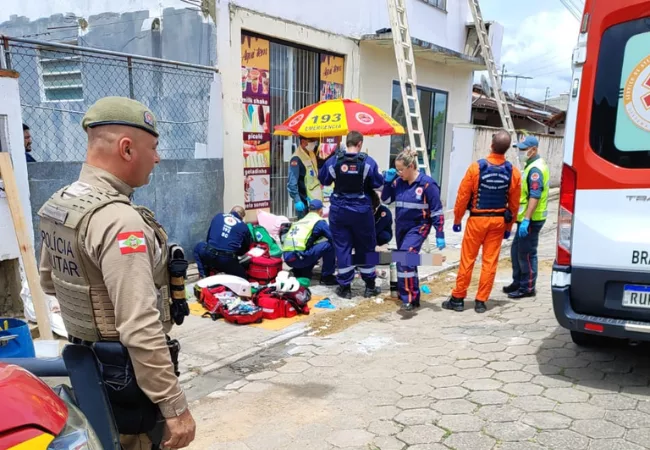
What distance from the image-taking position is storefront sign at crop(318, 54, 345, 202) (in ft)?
29.3

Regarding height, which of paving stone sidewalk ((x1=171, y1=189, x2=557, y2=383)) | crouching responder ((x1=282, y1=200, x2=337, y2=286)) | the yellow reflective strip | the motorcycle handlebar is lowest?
paving stone sidewalk ((x1=171, y1=189, x2=557, y2=383))

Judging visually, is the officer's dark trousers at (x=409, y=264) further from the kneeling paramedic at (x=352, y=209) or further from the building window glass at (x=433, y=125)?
the building window glass at (x=433, y=125)

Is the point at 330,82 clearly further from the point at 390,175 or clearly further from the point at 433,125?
the point at 433,125

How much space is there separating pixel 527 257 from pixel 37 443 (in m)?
5.68

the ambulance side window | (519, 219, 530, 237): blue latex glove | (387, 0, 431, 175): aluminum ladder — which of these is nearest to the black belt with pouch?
the ambulance side window

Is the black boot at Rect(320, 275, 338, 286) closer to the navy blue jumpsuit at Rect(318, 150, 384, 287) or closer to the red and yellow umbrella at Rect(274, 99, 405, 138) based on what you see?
the navy blue jumpsuit at Rect(318, 150, 384, 287)

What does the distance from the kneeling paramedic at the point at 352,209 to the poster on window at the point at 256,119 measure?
1897 millimetres

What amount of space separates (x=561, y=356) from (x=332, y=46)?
21.4ft

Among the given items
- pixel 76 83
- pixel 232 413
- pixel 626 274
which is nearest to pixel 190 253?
pixel 76 83

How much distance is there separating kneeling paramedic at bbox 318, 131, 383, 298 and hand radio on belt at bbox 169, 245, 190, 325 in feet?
12.8

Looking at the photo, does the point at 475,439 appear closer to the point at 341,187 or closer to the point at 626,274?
the point at 626,274

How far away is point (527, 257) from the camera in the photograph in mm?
6062

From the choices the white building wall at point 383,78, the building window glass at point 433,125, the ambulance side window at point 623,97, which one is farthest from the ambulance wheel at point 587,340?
the building window glass at point 433,125

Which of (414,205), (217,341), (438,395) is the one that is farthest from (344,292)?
(438,395)
